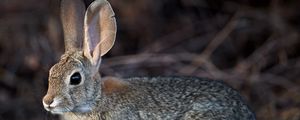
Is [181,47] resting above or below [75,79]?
above

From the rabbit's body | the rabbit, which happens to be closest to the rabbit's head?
the rabbit

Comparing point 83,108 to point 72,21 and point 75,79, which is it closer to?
point 75,79

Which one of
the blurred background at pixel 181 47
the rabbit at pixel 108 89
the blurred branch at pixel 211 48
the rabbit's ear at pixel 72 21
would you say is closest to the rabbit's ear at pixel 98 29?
the rabbit at pixel 108 89

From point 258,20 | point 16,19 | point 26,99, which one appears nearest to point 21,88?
point 26,99

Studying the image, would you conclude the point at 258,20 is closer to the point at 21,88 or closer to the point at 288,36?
the point at 288,36

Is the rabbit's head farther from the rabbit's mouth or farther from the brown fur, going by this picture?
the brown fur

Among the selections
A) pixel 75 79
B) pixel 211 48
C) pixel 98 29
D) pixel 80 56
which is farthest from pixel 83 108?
pixel 211 48

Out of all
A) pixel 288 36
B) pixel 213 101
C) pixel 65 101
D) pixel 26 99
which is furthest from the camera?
pixel 288 36
